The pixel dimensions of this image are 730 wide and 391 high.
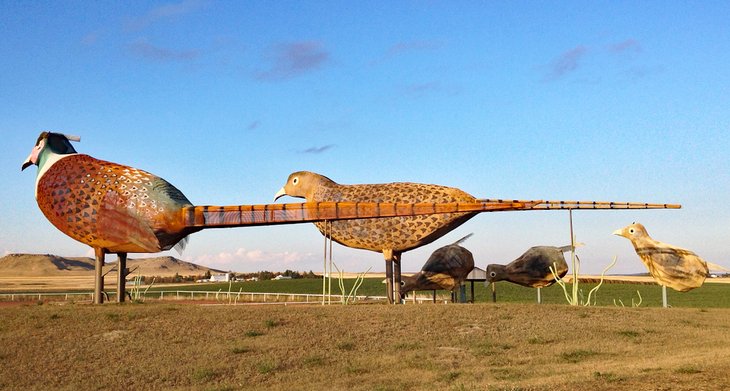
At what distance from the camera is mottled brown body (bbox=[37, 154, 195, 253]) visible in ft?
69.2

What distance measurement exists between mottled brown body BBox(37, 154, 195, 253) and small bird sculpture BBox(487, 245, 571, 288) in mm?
14037

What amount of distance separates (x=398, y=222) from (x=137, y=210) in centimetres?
879

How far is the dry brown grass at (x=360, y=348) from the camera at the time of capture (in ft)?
42.2

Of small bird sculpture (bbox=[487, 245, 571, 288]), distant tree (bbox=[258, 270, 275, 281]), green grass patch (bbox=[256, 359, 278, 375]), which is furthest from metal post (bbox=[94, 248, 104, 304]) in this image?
distant tree (bbox=[258, 270, 275, 281])

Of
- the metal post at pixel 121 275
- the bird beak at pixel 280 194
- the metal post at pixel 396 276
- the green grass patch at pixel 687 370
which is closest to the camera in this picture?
the green grass patch at pixel 687 370

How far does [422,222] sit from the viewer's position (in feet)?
72.6

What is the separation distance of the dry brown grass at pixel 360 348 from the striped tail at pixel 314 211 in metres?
3.10

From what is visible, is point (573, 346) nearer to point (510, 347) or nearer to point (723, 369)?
point (510, 347)

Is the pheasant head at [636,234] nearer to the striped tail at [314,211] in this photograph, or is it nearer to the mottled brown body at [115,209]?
the striped tail at [314,211]

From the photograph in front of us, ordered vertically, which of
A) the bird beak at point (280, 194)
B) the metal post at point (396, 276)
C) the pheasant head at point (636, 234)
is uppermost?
the bird beak at point (280, 194)

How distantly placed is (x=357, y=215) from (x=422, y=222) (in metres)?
2.30

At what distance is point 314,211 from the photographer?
21750 millimetres

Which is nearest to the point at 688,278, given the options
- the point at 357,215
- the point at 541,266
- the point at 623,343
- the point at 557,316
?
the point at 541,266

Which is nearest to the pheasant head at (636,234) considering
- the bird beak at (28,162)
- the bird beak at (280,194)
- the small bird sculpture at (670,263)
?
the small bird sculpture at (670,263)
